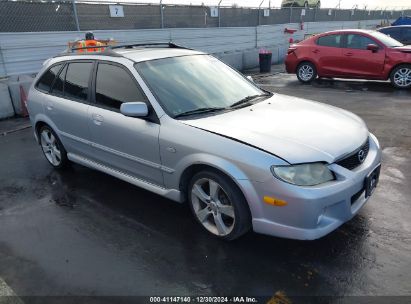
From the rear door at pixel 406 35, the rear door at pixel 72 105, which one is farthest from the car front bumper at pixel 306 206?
the rear door at pixel 406 35

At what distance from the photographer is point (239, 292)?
9.27 ft

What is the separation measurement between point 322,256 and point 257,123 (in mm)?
1272

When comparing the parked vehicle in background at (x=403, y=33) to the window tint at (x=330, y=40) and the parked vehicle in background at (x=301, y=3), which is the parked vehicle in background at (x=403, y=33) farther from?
the parked vehicle in background at (x=301, y=3)

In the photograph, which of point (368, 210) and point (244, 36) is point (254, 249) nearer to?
point (368, 210)

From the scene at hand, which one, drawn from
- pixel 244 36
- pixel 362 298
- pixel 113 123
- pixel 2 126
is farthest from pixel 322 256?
pixel 244 36

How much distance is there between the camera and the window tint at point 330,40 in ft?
36.2

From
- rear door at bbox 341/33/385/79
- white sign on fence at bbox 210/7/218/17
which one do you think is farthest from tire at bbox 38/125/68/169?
white sign on fence at bbox 210/7/218/17

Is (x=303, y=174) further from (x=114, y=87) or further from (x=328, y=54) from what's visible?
(x=328, y=54)

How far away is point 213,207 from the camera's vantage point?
11.1 feet

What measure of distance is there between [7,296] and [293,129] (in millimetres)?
2674

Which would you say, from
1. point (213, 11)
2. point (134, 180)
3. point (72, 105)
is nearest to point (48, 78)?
point (72, 105)

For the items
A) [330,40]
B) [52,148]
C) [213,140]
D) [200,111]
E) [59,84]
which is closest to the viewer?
[213,140]

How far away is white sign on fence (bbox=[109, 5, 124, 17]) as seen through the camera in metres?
12.6

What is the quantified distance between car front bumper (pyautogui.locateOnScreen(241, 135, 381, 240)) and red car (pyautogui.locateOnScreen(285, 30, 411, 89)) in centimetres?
839
